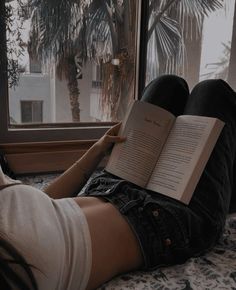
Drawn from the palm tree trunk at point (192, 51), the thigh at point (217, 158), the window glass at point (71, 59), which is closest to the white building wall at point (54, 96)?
the window glass at point (71, 59)

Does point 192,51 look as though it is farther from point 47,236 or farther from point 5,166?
point 47,236

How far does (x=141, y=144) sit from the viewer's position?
2.92 feet

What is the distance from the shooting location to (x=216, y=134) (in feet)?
2.68

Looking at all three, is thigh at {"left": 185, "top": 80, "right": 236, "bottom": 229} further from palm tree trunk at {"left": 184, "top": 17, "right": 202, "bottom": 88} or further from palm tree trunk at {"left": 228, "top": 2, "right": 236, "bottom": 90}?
palm tree trunk at {"left": 228, "top": 2, "right": 236, "bottom": 90}

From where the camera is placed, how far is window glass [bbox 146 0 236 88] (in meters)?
1.65

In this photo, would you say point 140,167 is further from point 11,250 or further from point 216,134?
point 11,250

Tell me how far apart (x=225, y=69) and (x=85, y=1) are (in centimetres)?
88

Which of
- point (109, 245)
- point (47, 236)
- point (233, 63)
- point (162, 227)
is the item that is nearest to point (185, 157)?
point (162, 227)

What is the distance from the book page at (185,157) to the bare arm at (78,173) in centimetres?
15

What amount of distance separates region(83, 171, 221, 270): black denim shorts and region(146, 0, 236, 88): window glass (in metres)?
1.02

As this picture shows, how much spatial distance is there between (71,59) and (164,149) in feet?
2.69

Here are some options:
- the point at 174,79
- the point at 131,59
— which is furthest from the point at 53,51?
the point at 174,79

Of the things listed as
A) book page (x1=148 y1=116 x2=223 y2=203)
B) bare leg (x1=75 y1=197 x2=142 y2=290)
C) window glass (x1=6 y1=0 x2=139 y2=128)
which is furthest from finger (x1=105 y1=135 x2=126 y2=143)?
window glass (x1=6 y1=0 x2=139 y2=128)

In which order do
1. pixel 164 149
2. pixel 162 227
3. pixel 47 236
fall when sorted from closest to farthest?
1. pixel 47 236
2. pixel 162 227
3. pixel 164 149
